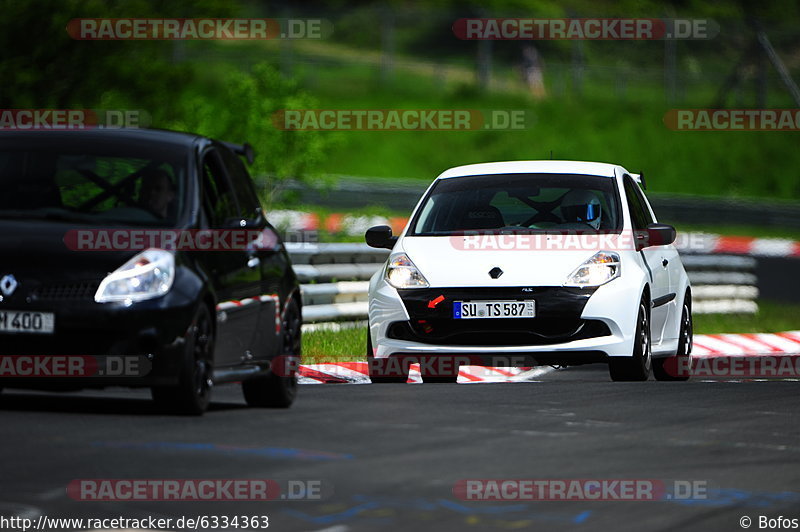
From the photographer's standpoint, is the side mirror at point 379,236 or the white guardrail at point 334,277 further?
the white guardrail at point 334,277

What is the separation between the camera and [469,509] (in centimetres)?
777

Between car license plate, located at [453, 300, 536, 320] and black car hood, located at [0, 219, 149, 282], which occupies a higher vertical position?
black car hood, located at [0, 219, 149, 282]

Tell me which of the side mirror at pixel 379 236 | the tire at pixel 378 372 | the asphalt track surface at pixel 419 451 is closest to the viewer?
the asphalt track surface at pixel 419 451

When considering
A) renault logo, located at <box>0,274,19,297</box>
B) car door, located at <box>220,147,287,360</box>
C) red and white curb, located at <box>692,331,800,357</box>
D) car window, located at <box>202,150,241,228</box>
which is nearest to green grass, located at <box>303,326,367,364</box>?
red and white curb, located at <box>692,331,800,357</box>

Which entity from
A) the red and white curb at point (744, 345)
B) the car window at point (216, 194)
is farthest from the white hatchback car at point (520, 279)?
the red and white curb at point (744, 345)

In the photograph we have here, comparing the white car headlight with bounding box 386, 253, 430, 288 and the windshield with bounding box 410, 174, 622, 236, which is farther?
the windshield with bounding box 410, 174, 622, 236

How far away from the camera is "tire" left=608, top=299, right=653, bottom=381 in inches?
543

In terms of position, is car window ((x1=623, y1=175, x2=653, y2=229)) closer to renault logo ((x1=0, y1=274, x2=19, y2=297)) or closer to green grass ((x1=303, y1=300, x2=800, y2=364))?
green grass ((x1=303, y1=300, x2=800, y2=364))

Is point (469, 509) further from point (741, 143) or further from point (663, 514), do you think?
point (741, 143)

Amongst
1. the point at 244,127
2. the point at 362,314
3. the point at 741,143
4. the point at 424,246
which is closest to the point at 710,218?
the point at 741,143

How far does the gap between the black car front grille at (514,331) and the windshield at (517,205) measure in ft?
3.06

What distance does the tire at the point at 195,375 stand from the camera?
10.2 meters

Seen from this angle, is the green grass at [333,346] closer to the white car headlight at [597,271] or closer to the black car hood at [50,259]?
the white car headlight at [597,271]

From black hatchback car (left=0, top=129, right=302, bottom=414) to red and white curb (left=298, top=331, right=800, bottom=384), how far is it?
2.63 m
